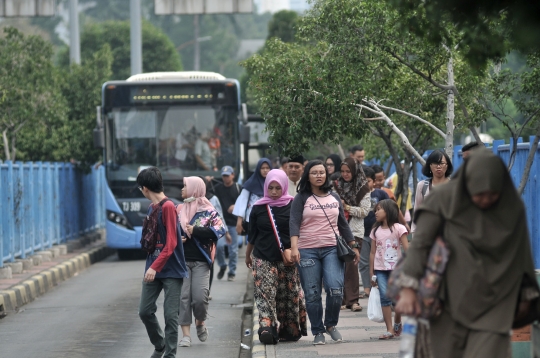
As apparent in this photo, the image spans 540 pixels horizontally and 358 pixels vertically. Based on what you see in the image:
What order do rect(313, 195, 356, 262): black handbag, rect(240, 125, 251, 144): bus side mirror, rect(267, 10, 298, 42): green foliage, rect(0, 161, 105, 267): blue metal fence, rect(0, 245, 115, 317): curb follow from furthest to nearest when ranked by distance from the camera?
rect(267, 10, 298, 42): green foliage < rect(240, 125, 251, 144): bus side mirror < rect(0, 161, 105, 267): blue metal fence < rect(0, 245, 115, 317): curb < rect(313, 195, 356, 262): black handbag

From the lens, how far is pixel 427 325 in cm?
497

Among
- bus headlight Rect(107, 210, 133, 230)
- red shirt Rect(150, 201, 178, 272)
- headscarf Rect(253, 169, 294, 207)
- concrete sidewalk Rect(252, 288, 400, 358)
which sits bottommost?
concrete sidewalk Rect(252, 288, 400, 358)

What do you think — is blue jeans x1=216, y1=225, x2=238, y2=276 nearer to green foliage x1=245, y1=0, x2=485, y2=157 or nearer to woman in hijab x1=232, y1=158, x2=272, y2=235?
woman in hijab x1=232, y1=158, x2=272, y2=235

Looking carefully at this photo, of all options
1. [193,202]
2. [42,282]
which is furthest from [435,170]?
[42,282]

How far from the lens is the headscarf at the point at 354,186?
11055 millimetres

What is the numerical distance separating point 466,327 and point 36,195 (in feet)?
47.9

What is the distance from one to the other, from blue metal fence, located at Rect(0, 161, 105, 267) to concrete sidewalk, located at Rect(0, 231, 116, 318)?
248 mm

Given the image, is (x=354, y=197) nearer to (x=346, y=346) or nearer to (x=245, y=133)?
(x=346, y=346)

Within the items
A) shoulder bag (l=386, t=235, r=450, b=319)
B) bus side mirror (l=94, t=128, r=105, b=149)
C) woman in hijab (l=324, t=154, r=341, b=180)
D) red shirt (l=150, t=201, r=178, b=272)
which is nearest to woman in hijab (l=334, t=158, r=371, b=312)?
woman in hijab (l=324, t=154, r=341, b=180)

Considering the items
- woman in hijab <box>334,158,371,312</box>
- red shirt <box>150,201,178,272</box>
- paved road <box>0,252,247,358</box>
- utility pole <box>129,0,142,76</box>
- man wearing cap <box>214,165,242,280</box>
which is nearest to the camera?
red shirt <box>150,201,178,272</box>

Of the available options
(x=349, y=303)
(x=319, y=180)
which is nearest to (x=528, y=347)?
(x=319, y=180)

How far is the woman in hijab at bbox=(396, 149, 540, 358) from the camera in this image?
4.73 metres

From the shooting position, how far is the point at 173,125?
719 inches

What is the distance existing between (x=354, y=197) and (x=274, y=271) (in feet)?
7.84
